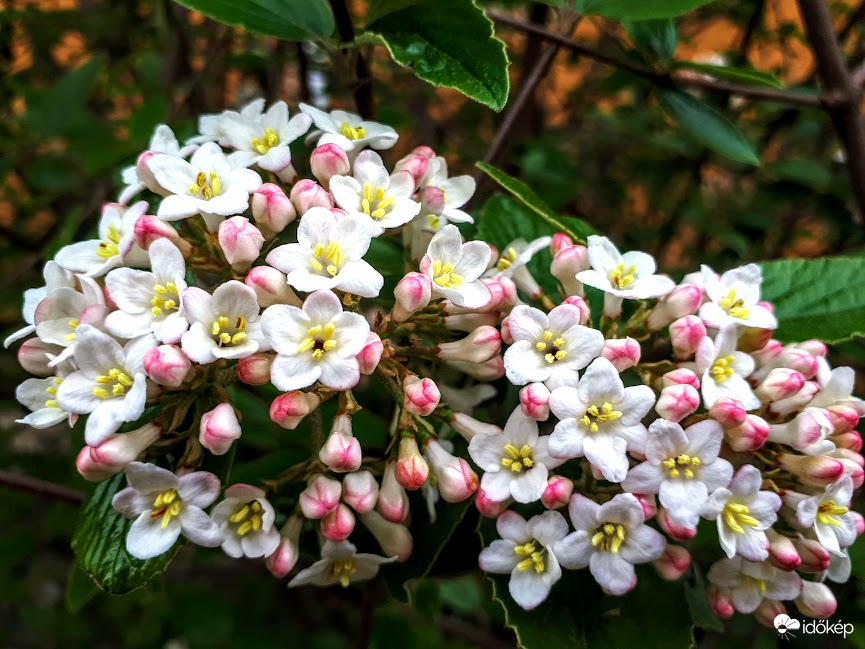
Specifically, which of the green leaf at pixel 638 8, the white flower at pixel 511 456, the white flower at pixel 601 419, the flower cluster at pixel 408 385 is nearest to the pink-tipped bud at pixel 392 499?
the flower cluster at pixel 408 385

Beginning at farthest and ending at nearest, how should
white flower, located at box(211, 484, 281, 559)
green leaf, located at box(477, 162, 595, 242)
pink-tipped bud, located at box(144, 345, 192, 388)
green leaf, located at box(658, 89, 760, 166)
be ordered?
green leaf, located at box(658, 89, 760, 166) → green leaf, located at box(477, 162, 595, 242) → white flower, located at box(211, 484, 281, 559) → pink-tipped bud, located at box(144, 345, 192, 388)

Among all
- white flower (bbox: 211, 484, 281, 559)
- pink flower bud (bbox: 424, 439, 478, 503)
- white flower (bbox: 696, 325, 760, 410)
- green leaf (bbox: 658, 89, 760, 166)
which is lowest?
white flower (bbox: 211, 484, 281, 559)

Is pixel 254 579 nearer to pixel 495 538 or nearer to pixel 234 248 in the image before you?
pixel 495 538

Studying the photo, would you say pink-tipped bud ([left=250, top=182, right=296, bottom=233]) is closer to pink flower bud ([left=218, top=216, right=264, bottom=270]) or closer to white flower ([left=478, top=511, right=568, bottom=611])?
pink flower bud ([left=218, top=216, right=264, bottom=270])

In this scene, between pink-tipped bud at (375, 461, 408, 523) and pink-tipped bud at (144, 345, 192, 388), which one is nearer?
pink-tipped bud at (144, 345, 192, 388)

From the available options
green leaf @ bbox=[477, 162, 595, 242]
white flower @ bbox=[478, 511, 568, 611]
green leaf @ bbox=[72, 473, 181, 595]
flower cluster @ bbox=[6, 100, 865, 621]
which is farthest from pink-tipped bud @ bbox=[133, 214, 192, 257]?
white flower @ bbox=[478, 511, 568, 611]

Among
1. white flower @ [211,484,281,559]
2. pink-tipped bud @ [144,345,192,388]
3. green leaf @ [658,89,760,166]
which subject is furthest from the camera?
green leaf @ [658,89,760,166]

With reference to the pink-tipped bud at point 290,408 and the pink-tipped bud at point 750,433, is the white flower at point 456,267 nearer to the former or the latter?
the pink-tipped bud at point 290,408

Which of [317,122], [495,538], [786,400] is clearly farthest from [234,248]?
[786,400]
